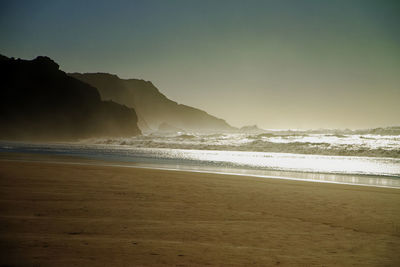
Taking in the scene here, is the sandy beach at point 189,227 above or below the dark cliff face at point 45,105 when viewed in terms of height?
below

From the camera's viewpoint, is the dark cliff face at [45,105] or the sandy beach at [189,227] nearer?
the sandy beach at [189,227]

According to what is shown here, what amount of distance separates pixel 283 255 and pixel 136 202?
3941 mm

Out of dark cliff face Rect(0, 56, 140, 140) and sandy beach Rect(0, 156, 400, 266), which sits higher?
dark cliff face Rect(0, 56, 140, 140)

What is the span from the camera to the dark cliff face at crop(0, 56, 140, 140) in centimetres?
8731

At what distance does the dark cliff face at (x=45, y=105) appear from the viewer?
87.3 meters

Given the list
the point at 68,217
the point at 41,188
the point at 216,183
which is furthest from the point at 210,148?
the point at 68,217

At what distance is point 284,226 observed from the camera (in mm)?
5438

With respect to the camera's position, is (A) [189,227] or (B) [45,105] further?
(B) [45,105]

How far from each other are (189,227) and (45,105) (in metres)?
103

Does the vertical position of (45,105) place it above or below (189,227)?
above

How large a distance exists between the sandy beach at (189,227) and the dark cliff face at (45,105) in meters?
89.3

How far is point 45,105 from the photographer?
95.8 metres

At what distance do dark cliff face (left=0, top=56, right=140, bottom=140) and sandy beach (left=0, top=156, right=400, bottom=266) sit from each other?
89305 mm

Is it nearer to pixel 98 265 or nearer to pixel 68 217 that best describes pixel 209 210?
pixel 68 217
